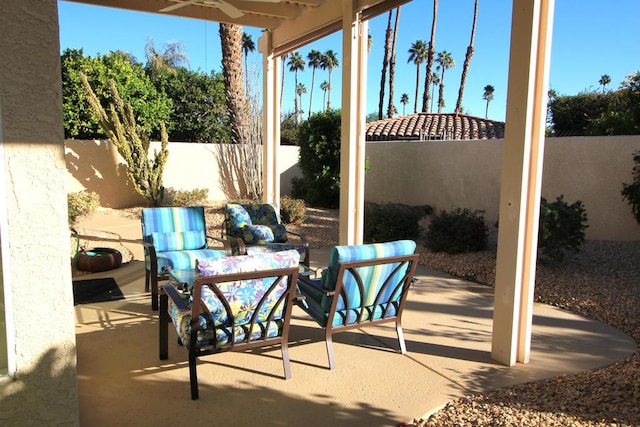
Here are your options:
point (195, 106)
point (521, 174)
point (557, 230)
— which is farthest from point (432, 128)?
point (521, 174)

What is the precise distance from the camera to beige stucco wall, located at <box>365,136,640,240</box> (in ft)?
26.9

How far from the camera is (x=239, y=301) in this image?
3.19 m

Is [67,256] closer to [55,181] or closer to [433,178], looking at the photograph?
[55,181]

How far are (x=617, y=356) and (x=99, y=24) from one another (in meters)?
29.3

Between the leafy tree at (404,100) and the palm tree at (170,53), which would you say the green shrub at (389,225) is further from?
the leafy tree at (404,100)

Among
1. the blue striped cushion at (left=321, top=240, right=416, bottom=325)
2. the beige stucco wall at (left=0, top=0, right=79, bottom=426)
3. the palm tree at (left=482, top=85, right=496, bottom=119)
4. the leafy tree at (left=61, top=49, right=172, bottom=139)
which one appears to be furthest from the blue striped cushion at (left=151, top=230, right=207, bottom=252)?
the palm tree at (left=482, top=85, right=496, bottom=119)

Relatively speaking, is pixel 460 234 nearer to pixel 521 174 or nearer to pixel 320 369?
pixel 521 174

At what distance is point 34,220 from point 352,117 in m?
4.02

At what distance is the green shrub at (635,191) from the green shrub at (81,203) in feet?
34.0

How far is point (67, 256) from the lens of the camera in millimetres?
2406

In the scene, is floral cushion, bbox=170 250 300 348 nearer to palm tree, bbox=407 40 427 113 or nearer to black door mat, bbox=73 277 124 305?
black door mat, bbox=73 277 124 305

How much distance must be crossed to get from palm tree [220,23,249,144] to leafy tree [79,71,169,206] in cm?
228

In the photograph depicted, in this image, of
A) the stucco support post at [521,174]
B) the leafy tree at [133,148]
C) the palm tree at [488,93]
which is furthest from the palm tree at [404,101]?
the stucco support post at [521,174]

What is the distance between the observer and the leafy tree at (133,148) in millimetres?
11297
